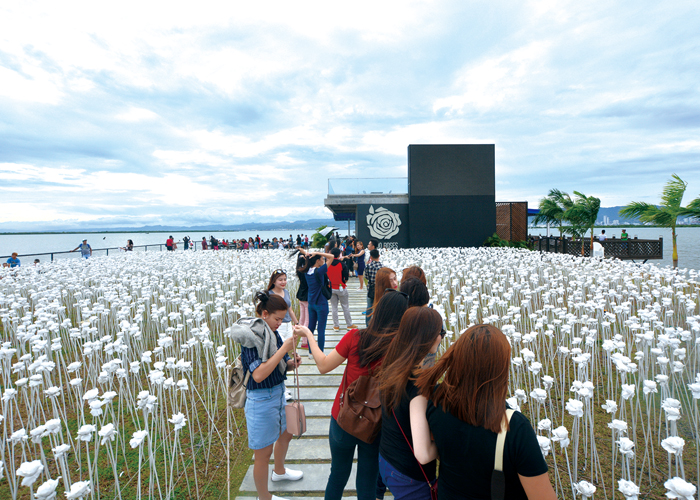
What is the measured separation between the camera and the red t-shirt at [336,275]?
677 cm

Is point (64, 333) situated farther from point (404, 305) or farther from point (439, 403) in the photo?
point (439, 403)

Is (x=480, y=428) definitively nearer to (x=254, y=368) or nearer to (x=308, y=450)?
(x=254, y=368)

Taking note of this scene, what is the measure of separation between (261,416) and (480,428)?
1.95m

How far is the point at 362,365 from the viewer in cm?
244

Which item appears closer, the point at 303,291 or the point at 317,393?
the point at 317,393

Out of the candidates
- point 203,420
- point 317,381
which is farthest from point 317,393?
point 203,420

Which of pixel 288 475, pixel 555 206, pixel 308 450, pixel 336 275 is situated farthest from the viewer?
pixel 555 206

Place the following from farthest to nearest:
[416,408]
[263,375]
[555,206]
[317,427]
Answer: [555,206], [317,427], [263,375], [416,408]

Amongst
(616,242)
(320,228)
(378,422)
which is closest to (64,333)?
(378,422)

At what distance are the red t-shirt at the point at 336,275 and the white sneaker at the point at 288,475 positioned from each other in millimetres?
3670

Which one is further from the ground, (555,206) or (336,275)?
(555,206)

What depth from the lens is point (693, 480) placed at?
3.68 m

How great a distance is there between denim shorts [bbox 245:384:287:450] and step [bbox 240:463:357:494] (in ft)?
2.99

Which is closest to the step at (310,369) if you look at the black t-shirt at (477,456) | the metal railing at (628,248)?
the black t-shirt at (477,456)
